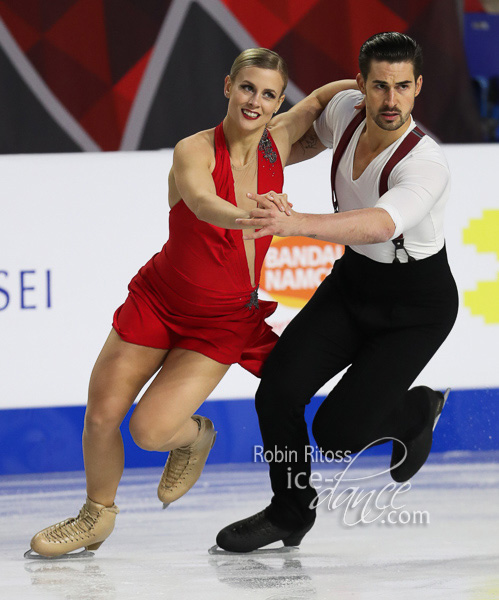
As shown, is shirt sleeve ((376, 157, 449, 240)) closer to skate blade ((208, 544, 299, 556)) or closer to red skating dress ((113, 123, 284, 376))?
red skating dress ((113, 123, 284, 376))

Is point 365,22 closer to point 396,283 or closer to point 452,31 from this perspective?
point 452,31

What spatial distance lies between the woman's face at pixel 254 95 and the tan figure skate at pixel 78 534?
1.33 meters

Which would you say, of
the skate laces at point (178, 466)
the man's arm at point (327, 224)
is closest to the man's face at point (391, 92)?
the man's arm at point (327, 224)

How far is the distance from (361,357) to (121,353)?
2.54 feet

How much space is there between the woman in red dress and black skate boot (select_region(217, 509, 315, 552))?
347 mm

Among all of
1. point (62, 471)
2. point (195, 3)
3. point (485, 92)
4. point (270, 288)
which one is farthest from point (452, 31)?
point (62, 471)

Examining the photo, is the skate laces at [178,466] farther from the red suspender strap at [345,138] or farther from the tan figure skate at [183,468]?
the red suspender strap at [345,138]

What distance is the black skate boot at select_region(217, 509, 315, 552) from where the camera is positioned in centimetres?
318

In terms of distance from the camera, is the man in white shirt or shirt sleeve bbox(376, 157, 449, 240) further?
the man in white shirt

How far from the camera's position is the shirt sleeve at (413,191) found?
2.70 metres

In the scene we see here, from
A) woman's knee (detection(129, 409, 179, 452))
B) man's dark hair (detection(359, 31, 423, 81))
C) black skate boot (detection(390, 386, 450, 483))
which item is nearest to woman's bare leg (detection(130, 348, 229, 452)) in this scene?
woman's knee (detection(129, 409, 179, 452))

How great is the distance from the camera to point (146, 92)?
5105 millimetres

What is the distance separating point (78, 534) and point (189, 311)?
31.8 inches

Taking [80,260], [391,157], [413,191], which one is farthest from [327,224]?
[80,260]
